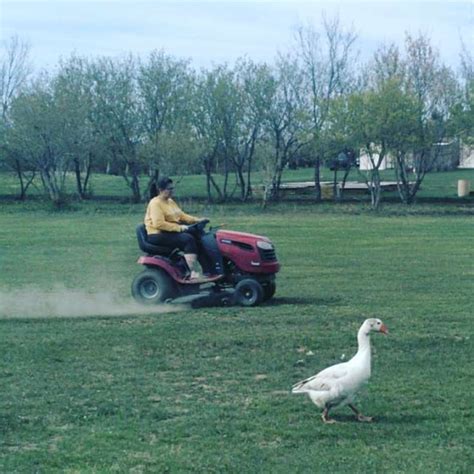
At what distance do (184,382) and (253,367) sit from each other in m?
1.00

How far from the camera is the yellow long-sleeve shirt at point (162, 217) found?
15.6m

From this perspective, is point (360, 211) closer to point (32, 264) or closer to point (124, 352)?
point (32, 264)

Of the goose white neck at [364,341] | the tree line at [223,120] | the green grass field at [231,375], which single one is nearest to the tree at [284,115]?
the tree line at [223,120]

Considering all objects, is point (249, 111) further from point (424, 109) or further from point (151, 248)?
point (151, 248)

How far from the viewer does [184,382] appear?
10562 mm

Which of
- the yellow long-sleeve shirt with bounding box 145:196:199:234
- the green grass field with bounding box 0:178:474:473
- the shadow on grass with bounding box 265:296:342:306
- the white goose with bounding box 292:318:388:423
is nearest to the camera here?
the green grass field with bounding box 0:178:474:473

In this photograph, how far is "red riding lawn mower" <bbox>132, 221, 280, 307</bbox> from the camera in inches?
629

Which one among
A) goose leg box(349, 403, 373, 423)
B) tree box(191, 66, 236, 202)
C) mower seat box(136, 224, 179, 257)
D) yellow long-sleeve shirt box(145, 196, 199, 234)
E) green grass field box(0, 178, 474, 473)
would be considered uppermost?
tree box(191, 66, 236, 202)

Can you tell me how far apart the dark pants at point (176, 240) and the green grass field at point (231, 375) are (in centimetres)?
95

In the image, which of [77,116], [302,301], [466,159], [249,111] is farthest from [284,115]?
[302,301]

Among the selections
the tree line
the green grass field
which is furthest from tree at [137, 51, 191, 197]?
the green grass field

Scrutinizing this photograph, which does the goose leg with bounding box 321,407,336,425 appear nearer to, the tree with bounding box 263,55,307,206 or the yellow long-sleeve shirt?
the yellow long-sleeve shirt

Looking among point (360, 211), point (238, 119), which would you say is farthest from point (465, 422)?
point (238, 119)

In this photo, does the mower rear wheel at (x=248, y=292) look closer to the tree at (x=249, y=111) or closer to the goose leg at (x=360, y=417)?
the goose leg at (x=360, y=417)
